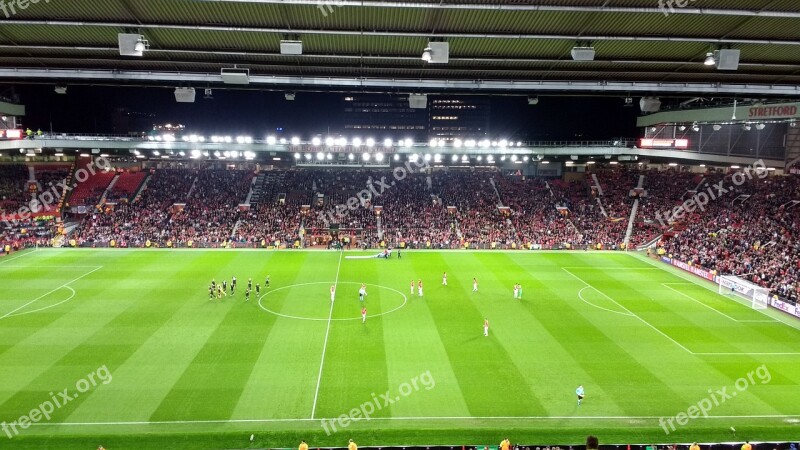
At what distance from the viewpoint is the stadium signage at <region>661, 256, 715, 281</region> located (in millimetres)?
38487

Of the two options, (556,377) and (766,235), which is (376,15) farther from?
(766,235)

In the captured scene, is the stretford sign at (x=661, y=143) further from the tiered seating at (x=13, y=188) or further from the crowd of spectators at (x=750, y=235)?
the tiered seating at (x=13, y=188)

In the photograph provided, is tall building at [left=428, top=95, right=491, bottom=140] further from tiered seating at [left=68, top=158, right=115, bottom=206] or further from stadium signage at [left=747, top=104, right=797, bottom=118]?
stadium signage at [left=747, top=104, right=797, bottom=118]

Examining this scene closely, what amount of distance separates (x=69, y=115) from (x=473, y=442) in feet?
183

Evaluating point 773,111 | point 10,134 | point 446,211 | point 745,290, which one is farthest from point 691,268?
point 10,134

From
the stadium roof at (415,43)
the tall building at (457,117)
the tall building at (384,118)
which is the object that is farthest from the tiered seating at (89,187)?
the tall building at (457,117)

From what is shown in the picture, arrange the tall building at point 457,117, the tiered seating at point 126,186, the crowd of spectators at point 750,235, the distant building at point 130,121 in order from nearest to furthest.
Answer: the crowd of spectators at point 750,235 → the distant building at point 130,121 → the tiered seating at point 126,186 → the tall building at point 457,117

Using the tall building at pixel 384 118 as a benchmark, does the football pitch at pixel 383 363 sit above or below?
below

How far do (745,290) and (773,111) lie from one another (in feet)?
41.5

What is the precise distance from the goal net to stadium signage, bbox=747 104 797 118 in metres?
10.8

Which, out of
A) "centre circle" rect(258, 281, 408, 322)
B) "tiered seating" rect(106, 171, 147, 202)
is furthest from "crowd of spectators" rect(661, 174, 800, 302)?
"tiered seating" rect(106, 171, 147, 202)

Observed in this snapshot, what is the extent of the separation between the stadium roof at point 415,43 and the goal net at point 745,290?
52.2 ft

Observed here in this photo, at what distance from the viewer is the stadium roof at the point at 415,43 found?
13.4 metres

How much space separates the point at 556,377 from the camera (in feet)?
68.4
